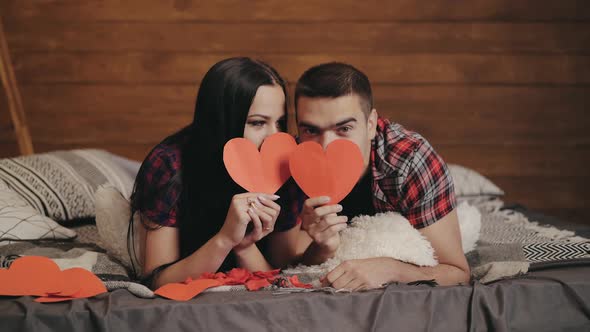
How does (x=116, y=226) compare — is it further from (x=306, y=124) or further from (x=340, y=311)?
(x=340, y=311)

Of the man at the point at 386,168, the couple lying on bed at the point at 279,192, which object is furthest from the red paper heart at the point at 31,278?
the man at the point at 386,168

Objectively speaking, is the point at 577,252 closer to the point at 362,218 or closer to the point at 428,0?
→ the point at 362,218

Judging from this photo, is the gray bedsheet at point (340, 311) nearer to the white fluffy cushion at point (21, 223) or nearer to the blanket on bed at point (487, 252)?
the blanket on bed at point (487, 252)

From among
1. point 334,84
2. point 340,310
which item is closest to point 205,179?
point 334,84

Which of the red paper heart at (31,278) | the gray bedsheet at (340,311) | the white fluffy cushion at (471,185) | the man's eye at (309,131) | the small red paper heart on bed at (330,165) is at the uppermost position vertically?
the man's eye at (309,131)

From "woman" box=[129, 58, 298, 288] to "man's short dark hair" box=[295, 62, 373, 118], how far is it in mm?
71

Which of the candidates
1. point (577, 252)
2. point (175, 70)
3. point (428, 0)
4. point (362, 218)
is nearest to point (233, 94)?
point (362, 218)

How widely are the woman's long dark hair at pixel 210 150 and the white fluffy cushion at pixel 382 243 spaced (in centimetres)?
28

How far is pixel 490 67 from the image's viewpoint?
275cm

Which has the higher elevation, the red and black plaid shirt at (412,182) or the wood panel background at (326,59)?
the wood panel background at (326,59)

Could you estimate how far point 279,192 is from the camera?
5.04ft

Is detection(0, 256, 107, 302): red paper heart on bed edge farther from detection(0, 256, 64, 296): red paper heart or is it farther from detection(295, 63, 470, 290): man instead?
detection(295, 63, 470, 290): man

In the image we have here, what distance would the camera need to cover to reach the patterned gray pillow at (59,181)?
1910 millimetres

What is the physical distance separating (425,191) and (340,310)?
46 centimetres
